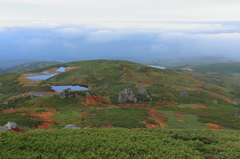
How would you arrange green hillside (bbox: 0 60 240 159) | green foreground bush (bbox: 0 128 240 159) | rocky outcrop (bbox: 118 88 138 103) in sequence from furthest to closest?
rocky outcrop (bbox: 118 88 138 103) → green hillside (bbox: 0 60 240 159) → green foreground bush (bbox: 0 128 240 159)

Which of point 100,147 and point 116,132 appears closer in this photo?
point 100,147

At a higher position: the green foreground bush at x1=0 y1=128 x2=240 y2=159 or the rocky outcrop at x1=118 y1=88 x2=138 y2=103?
the green foreground bush at x1=0 y1=128 x2=240 y2=159

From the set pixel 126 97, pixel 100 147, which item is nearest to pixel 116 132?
pixel 100 147

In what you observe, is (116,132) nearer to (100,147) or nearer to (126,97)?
(100,147)

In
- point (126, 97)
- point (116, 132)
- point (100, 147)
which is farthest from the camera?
point (126, 97)

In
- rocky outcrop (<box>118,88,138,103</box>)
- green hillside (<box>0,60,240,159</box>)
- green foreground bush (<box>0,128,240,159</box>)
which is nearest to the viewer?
green foreground bush (<box>0,128,240,159</box>)

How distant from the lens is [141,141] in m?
25.8

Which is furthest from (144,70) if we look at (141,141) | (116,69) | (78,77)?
(141,141)

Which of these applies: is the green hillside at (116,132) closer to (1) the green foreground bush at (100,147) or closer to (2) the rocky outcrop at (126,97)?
(1) the green foreground bush at (100,147)

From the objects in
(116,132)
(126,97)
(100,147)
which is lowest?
(126,97)

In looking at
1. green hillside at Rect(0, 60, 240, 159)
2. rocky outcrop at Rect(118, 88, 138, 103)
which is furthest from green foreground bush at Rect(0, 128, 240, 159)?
rocky outcrop at Rect(118, 88, 138, 103)

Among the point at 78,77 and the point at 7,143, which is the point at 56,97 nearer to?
the point at 7,143

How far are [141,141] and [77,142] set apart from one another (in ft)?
35.1

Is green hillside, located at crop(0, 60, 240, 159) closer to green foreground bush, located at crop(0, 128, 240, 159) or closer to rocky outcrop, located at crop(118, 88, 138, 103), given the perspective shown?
green foreground bush, located at crop(0, 128, 240, 159)
